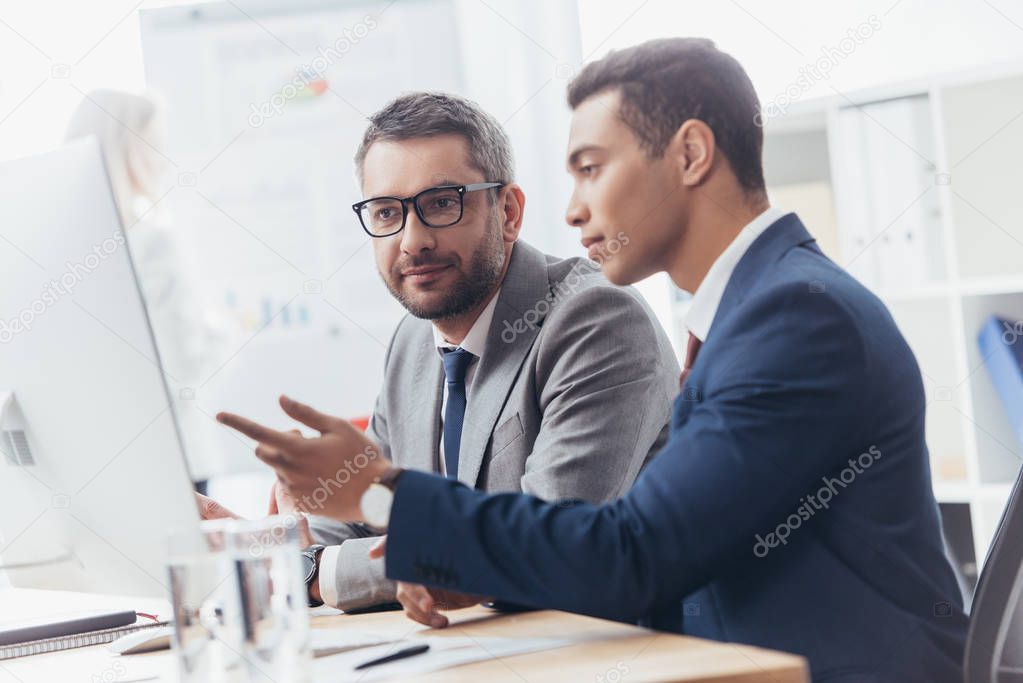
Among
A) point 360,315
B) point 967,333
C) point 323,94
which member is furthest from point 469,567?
point 323,94

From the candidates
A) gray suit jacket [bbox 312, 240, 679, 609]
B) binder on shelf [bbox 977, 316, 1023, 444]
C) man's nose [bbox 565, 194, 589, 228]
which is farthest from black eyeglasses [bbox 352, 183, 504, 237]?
binder on shelf [bbox 977, 316, 1023, 444]

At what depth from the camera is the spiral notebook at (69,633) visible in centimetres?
117

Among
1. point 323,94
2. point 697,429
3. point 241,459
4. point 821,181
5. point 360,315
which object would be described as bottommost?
point 241,459

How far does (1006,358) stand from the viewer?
8.23 feet

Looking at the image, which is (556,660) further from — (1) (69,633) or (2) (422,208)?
(2) (422,208)

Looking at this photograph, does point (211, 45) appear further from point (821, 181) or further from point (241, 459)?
point (821, 181)

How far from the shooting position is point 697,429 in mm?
973

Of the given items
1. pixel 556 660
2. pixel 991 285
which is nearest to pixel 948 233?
pixel 991 285

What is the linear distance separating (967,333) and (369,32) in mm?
2188

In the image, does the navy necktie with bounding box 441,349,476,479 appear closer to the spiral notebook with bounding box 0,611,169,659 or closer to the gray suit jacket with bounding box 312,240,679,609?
the gray suit jacket with bounding box 312,240,679,609

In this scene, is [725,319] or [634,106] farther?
[634,106]

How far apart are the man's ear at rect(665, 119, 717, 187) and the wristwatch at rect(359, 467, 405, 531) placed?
0.48m

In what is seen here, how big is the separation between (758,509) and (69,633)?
2.63 ft

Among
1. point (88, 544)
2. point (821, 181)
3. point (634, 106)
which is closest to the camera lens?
point (88, 544)
